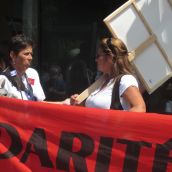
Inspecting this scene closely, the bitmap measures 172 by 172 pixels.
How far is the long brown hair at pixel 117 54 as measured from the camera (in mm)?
4434

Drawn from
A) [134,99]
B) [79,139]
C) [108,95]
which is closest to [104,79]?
[108,95]

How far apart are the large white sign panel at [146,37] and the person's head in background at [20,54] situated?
68cm

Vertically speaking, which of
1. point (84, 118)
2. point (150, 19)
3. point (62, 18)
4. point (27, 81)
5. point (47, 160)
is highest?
point (62, 18)

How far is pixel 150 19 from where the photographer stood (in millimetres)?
5047

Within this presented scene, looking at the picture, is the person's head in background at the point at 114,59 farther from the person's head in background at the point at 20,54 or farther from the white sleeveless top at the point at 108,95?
the person's head in background at the point at 20,54

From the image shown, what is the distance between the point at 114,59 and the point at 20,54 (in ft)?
2.92

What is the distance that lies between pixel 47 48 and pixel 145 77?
130 inches

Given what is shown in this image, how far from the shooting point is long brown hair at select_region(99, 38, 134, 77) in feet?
14.5

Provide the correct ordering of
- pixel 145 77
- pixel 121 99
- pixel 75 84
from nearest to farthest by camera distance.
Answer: pixel 121 99 → pixel 145 77 → pixel 75 84

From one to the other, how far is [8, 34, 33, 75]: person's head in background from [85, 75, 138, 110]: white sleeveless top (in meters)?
0.69

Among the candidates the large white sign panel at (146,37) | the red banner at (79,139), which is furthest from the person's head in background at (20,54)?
the large white sign panel at (146,37)

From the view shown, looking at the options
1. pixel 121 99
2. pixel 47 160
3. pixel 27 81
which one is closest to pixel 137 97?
pixel 121 99

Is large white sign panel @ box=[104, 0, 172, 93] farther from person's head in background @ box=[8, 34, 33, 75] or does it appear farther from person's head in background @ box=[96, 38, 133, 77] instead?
person's head in background @ box=[8, 34, 33, 75]

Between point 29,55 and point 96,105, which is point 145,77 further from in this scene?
point 29,55
